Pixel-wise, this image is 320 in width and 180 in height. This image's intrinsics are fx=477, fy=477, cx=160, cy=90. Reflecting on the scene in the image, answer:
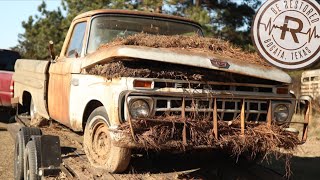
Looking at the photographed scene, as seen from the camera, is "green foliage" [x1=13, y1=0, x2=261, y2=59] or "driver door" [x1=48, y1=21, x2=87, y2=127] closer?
"driver door" [x1=48, y1=21, x2=87, y2=127]

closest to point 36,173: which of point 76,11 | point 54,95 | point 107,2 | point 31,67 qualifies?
point 54,95

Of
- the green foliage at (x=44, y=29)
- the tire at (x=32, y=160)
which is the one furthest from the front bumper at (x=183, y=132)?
the green foliage at (x=44, y=29)

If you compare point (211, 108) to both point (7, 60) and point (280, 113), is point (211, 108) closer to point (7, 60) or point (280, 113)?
point (280, 113)

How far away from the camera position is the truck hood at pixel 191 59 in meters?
4.09

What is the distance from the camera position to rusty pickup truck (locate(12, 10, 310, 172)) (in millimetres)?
4105

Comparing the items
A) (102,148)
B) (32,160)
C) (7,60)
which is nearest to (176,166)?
(102,148)

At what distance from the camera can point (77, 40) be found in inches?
245

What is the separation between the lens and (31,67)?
308 inches

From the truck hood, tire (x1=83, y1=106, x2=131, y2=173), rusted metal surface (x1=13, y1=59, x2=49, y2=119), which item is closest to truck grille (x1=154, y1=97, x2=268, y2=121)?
the truck hood

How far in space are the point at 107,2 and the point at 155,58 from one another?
1742cm

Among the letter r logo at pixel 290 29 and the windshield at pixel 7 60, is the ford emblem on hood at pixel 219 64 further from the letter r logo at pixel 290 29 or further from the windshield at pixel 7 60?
the windshield at pixel 7 60

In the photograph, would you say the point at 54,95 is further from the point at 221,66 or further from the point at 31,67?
the point at 221,66

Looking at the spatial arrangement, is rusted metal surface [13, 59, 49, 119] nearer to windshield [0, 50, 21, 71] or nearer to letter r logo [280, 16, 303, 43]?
letter r logo [280, 16, 303, 43]
